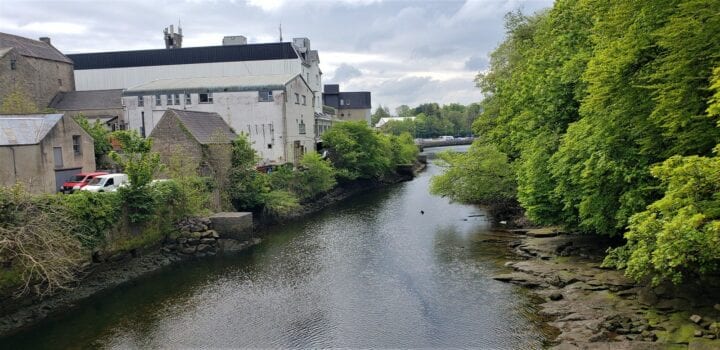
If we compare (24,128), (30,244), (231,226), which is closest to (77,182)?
(24,128)

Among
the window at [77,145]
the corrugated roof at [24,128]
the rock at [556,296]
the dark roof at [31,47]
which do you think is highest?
the dark roof at [31,47]

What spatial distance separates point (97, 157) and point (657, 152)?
3606 centimetres

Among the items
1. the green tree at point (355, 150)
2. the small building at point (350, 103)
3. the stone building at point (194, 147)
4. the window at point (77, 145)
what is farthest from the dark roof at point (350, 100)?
the window at point (77, 145)

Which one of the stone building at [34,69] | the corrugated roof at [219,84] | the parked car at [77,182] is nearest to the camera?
the parked car at [77,182]

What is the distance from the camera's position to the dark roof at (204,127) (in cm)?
3631

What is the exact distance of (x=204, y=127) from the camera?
38469 mm

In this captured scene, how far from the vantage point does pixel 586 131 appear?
768 inches

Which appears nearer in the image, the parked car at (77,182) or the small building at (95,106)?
the parked car at (77,182)

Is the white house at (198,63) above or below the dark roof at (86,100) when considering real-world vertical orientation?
above

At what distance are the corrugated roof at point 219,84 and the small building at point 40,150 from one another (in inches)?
641

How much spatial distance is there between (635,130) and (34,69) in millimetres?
51836

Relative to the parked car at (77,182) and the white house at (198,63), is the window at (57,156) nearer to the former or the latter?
the parked car at (77,182)

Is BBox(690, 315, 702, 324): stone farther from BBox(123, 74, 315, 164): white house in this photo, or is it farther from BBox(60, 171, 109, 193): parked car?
BBox(123, 74, 315, 164): white house

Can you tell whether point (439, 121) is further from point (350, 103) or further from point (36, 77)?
point (36, 77)
